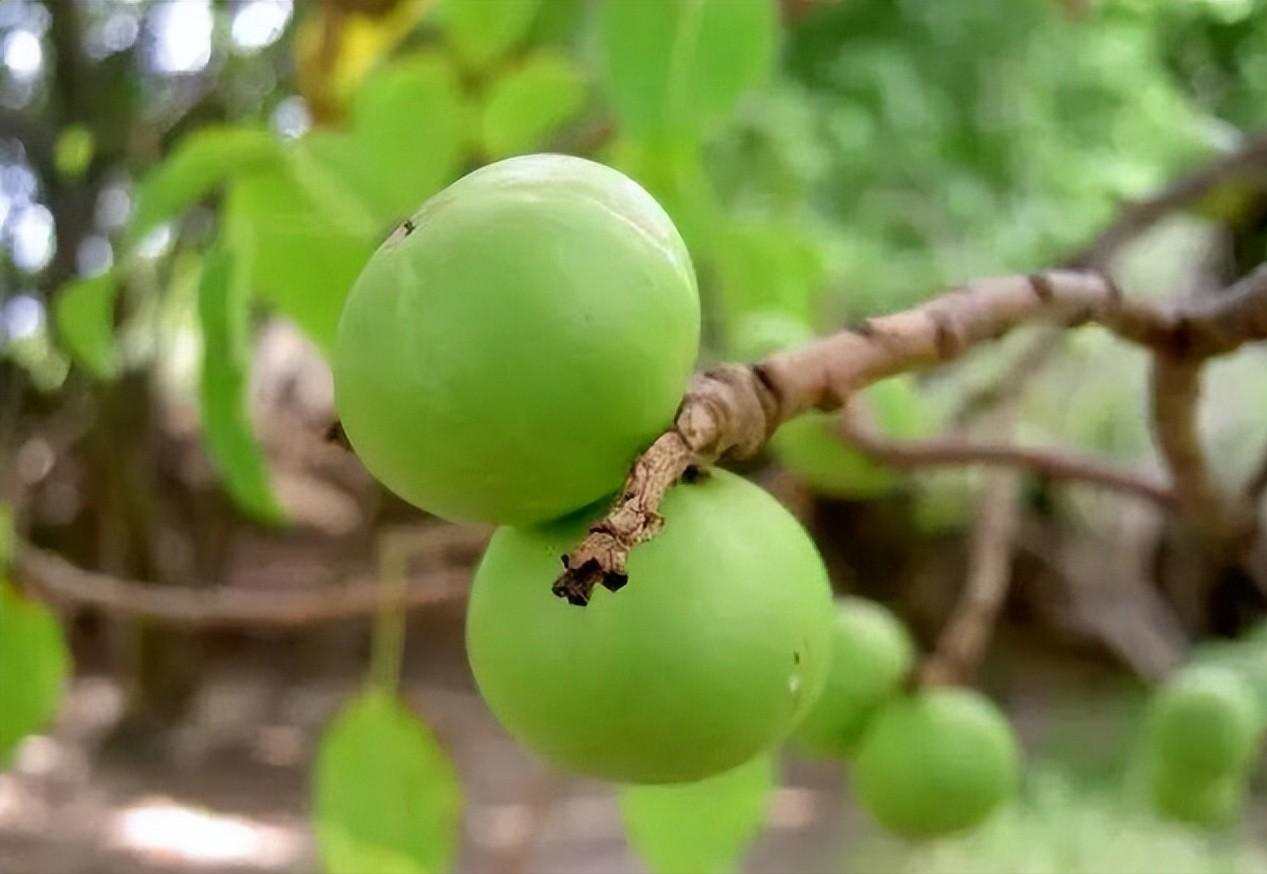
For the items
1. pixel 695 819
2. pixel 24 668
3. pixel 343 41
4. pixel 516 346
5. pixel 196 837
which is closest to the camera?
pixel 516 346

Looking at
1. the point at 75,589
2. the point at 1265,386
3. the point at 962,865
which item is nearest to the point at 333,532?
the point at 962,865

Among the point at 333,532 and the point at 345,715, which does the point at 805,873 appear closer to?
the point at 345,715

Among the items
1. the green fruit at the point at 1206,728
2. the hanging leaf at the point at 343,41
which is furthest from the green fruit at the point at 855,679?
the hanging leaf at the point at 343,41

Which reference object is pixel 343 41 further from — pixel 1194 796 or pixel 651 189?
pixel 1194 796

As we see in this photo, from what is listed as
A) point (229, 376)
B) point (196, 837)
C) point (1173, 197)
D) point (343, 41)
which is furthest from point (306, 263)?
point (196, 837)

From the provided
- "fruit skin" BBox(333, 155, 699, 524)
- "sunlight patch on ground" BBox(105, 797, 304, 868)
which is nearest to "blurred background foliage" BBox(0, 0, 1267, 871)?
"fruit skin" BBox(333, 155, 699, 524)

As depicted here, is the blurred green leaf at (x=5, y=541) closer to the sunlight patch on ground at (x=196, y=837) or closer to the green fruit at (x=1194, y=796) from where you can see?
the green fruit at (x=1194, y=796)
